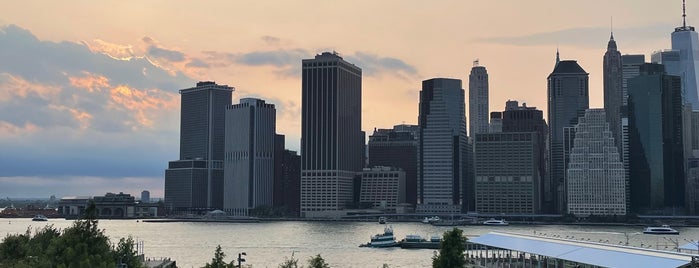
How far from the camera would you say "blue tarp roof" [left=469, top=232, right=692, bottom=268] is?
52219 mm

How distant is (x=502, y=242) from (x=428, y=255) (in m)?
62.3

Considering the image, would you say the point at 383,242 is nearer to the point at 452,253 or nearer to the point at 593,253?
the point at 452,253

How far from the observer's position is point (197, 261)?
124m

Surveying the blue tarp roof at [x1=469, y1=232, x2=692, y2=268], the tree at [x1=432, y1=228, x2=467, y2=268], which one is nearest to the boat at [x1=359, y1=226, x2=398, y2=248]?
the blue tarp roof at [x1=469, y1=232, x2=692, y2=268]

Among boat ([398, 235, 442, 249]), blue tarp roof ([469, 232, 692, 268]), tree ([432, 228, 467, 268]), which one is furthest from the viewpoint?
boat ([398, 235, 442, 249])

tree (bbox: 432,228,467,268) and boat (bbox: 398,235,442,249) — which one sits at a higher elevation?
tree (bbox: 432,228,467,268)

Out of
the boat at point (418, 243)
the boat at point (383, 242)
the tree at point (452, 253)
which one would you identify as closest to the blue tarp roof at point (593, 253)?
the tree at point (452, 253)

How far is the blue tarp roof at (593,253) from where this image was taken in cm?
5222

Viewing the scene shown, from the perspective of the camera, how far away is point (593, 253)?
60812mm

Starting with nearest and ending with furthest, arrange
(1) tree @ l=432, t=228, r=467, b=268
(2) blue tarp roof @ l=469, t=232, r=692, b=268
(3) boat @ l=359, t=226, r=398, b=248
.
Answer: (2) blue tarp roof @ l=469, t=232, r=692, b=268 → (1) tree @ l=432, t=228, r=467, b=268 → (3) boat @ l=359, t=226, r=398, b=248

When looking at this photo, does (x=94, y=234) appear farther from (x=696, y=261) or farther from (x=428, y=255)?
(x=428, y=255)

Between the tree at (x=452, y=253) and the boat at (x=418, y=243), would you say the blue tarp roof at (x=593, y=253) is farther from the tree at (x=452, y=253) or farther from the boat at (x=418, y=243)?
the boat at (x=418, y=243)

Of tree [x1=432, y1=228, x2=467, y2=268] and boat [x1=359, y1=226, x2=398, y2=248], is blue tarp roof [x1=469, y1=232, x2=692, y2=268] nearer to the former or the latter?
tree [x1=432, y1=228, x2=467, y2=268]

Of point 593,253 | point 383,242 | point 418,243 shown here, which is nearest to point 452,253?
point 593,253
